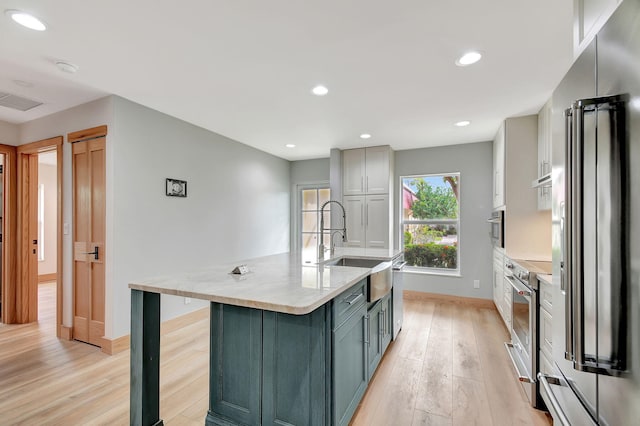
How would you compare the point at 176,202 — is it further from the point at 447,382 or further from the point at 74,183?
the point at 447,382

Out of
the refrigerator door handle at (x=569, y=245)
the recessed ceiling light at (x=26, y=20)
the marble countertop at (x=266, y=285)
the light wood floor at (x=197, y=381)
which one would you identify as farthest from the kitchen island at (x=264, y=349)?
the recessed ceiling light at (x=26, y=20)

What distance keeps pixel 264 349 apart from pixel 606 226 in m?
1.55

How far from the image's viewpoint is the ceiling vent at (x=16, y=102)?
2900mm

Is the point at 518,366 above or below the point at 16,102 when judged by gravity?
below

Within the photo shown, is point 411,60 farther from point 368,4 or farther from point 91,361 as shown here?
point 91,361

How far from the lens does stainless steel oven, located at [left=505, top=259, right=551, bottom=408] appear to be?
81.3 inches

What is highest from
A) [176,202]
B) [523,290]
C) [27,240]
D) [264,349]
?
[176,202]

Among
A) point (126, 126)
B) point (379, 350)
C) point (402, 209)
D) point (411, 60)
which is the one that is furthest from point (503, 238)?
point (126, 126)

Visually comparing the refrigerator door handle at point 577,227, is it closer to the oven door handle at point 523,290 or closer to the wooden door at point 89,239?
the oven door handle at point 523,290

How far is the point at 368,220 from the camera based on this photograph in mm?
5008

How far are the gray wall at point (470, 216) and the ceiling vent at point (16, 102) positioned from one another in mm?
5227

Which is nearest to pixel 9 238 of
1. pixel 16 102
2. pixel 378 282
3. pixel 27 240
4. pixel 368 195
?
pixel 27 240

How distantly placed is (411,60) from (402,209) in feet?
10.7

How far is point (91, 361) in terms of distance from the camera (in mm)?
2709
